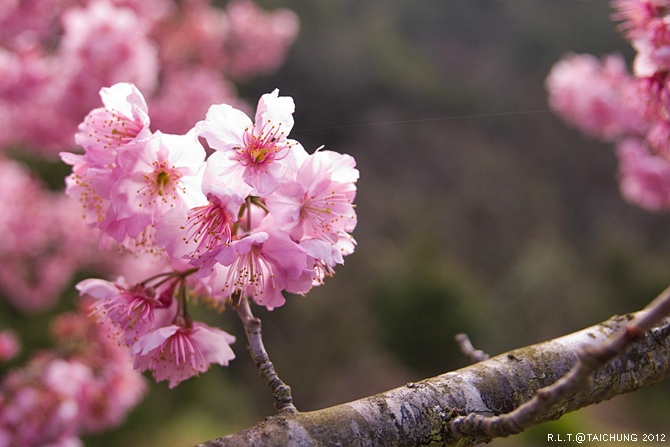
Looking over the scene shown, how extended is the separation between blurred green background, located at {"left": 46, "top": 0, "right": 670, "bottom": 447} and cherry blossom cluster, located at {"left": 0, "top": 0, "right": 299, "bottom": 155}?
1158 millimetres

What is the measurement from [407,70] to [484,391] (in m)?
17.9

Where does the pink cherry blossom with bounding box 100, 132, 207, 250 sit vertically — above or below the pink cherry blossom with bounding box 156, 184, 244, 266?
above

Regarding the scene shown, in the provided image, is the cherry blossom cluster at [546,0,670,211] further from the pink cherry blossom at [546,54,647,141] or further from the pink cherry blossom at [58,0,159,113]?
the pink cherry blossom at [58,0,159,113]

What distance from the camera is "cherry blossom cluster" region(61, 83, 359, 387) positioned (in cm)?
90

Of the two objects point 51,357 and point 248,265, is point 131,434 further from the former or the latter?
point 248,265

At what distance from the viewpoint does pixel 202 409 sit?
777cm

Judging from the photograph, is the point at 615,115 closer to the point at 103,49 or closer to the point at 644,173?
the point at 644,173

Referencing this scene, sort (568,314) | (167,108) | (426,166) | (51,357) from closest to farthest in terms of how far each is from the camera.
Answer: (51,357), (167,108), (568,314), (426,166)

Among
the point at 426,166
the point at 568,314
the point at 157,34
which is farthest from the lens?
the point at 426,166

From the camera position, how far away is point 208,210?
92 centimetres

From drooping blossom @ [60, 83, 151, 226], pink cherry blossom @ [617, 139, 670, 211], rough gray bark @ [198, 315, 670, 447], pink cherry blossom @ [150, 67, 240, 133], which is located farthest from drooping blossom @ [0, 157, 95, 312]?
rough gray bark @ [198, 315, 670, 447]

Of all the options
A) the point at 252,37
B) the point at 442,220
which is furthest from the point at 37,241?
the point at 442,220

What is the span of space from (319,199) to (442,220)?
12634 millimetres

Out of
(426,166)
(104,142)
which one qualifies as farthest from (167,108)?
(426,166)
